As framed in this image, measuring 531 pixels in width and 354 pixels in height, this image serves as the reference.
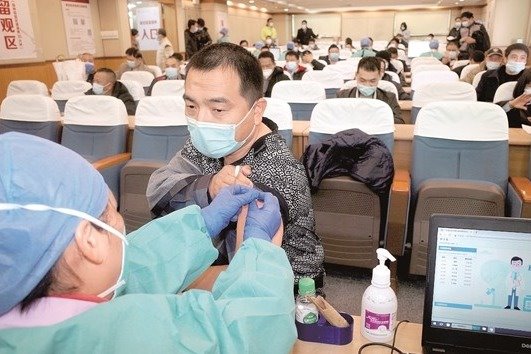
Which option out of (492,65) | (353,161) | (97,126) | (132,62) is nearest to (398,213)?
(353,161)

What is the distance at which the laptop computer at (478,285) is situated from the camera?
0.86 m

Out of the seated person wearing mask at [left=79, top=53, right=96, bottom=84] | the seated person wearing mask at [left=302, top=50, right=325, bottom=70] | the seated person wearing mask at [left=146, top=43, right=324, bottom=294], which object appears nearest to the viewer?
the seated person wearing mask at [left=146, top=43, right=324, bottom=294]

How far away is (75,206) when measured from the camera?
23.4 inches

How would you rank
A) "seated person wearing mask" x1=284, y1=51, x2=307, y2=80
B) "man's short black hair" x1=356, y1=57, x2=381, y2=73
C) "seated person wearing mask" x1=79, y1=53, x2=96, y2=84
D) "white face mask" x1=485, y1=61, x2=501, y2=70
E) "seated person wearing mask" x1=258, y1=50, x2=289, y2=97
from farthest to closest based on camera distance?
"seated person wearing mask" x1=79, y1=53, x2=96, y2=84 < "seated person wearing mask" x1=284, y1=51, x2=307, y2=80 < "seated person wearing mask" x1=258, y1=50, x2=289, y2=97 < "white face mask" x1=485, y1=61, x2=501, y2=70 < "man's short black hair" x1=356, y1=57, x2=381, y2=73

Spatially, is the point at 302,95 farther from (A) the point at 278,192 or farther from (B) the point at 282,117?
(A) the point at 278,192

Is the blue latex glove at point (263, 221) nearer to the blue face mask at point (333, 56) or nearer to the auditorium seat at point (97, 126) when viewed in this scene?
the auditorium seat at point (97, 126)

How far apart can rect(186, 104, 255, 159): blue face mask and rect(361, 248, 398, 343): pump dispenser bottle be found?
1.81ft

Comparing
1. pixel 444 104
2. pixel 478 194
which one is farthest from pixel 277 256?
pixel 444 104

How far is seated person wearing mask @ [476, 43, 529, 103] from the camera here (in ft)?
14.3

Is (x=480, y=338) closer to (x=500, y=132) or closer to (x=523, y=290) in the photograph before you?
(x=523, y=290)

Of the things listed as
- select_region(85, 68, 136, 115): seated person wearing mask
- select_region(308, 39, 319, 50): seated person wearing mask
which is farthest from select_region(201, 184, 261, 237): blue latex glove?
select_region(308, 39, 319, 50): seated person wearing mask

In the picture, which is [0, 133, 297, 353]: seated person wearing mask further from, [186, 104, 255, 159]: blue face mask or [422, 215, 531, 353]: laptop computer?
[186, 104, 255, 159]: blue face mask

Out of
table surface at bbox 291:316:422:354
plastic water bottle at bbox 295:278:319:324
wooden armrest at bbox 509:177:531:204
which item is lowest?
wooden armrest at bbox 509:177:531:204

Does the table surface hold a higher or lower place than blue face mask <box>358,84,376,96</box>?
lower
